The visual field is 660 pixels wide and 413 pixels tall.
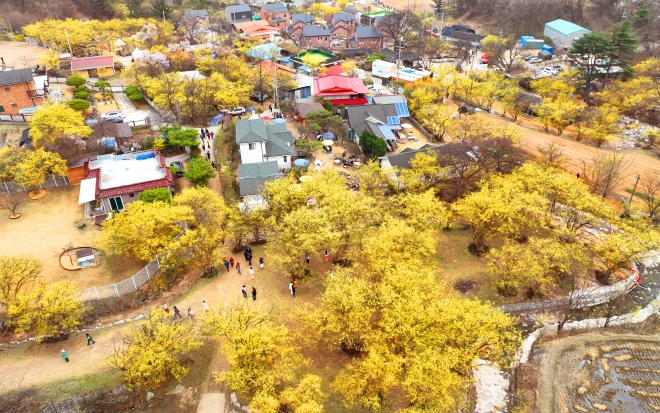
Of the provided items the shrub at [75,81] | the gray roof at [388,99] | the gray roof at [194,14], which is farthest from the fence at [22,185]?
the gray roof at [194,14]

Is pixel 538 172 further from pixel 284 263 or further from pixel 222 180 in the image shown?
pixel 222 180

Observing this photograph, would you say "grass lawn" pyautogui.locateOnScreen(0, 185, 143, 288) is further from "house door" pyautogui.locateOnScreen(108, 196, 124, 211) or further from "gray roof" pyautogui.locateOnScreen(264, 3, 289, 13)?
"gray roof" pyautogui.locateOnScreen(264, 3, 289, 13)

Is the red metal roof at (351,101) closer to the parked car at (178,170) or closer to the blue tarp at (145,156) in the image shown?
the parked car at (178,170)

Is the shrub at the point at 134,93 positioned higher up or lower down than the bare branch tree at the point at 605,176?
higher up

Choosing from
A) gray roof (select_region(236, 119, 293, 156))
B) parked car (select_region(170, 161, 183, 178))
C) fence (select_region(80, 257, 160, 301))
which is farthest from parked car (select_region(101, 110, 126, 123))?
fence (select_region(80, 257, 160, 301))

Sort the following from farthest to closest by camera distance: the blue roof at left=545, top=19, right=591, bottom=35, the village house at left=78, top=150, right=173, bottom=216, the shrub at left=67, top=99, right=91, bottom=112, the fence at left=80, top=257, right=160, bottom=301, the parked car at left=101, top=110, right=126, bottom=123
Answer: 1. the blue roof at left=545, top=19, right=591, bottom=35
2. the shrub at left=67, top=99, right=91, bottom=112
3. the parked car at left=101, top=110, right=126, bottom=123
4. the village house at left=78, top=150, right=173, bottom=216
5. the fence at left=80, top=257, right=160, bottom=301
